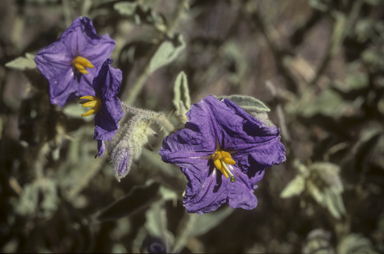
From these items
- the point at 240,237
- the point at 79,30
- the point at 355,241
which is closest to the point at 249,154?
the point at 79,30

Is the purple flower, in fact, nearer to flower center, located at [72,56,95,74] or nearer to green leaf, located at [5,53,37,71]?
flower center, located at [72,56,95,74]

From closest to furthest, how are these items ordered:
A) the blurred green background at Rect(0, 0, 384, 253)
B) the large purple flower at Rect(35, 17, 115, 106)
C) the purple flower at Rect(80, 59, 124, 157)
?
1. the purple flower at Rect(80, 59, 124, 157)
2. the large purple flower at Rect(35, 17, 115, 106)
3. the blurred green background at Rect(0, 0, 384, 253)

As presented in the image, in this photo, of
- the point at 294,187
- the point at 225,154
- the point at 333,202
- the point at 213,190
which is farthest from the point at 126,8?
the point at 333,202

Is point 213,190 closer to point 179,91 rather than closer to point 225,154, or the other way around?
point 225,154

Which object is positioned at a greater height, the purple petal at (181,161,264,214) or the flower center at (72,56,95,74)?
the flower center at (72,56,95,74)

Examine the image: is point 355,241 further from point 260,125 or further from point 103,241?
point 103,241

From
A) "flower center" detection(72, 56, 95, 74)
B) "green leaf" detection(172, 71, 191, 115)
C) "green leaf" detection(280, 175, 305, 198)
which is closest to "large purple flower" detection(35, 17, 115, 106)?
"flower center" detection(72, 56, 95, 74)
